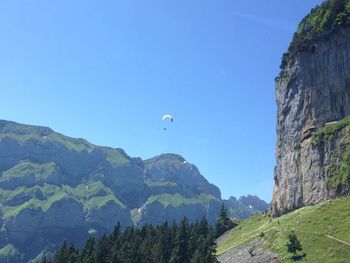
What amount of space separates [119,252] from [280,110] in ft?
324

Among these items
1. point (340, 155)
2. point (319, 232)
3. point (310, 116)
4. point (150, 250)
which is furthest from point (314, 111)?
point (150, 250)

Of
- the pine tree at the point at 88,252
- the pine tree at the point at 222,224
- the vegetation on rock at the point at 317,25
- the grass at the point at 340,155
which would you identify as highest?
the vegetation on rock at the point at 317,25

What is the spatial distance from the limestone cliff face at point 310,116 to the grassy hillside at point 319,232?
53.9 ft

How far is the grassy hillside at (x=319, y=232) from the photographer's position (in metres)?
86.1

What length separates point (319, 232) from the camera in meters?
96.7

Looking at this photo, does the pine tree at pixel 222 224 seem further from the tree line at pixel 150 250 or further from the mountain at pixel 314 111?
the tree line at pixel 150 250

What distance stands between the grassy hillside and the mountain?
13024mm

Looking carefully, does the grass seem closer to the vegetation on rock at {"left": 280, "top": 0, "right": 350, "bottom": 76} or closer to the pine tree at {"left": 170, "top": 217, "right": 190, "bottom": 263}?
the vegetation on rock at {"left": 280, "top": 0, "right": 350, "bottom": 76}

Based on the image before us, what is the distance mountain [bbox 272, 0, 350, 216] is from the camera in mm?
131250

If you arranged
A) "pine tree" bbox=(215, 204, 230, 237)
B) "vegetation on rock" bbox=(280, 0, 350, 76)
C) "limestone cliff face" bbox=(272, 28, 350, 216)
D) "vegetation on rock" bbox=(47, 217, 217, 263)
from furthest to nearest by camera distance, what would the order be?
"pine tree" bbox=(215, 204, 230, 237)
"vegetation on rock" bbox=(280, 0, 350, 76)
"limestone cliff face" bbox=(272, 28, 350, 216)
"vegetation on rock" bbox=(47, 217, 217, 263)

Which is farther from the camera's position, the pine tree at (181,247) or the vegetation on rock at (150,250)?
the pine tree at (181,247)

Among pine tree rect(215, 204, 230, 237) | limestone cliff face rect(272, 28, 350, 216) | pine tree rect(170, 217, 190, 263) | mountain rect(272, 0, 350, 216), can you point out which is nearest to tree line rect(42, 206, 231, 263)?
pine tree rect(170, 217, 190, 263)

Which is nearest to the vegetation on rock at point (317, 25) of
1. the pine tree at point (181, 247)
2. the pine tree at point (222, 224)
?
the pine tree at point (222, 224)

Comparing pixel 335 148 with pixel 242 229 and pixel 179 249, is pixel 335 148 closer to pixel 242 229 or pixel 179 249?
pixel 242 229
